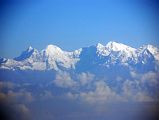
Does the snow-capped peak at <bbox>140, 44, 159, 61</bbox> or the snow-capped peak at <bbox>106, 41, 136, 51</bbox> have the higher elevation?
the snow-capped peak at <bbox>106, 41, 136, 51</bbox>

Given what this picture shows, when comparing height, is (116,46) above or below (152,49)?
above

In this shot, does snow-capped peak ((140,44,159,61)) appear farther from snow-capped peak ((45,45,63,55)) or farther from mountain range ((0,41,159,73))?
snow-capped peak ((45,45,63,55))

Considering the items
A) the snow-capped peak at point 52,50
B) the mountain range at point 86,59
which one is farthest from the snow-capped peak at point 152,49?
the snow-capped peak at point 52,50

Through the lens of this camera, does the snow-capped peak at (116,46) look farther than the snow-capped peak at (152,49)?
Yes

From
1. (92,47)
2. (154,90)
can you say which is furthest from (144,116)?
(92,47)

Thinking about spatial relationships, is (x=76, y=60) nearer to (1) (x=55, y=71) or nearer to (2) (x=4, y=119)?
(1) (x=55, y=71)

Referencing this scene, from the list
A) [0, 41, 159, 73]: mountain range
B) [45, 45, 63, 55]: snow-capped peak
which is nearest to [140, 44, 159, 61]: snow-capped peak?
[0, 41, 159, 73]: mountain range

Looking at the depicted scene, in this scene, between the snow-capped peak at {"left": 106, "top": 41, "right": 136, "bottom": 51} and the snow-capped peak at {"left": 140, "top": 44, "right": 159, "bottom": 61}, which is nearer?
the snow-capped peak at {"left": 140, "top": 44, "right": 159, "bottom": 61}

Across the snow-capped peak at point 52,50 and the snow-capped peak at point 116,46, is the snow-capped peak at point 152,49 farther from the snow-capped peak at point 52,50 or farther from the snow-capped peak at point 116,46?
the snow-capped peak at point 52,50

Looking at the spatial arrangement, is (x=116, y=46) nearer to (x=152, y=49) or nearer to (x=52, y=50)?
(x=152, y=49)

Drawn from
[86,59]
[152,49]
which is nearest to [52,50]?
[86,59]

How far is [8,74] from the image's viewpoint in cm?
1681

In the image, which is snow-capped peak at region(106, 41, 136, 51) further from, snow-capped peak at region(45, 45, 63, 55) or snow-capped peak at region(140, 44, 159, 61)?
snow-capped peak at region(45, 45, 63, 55)

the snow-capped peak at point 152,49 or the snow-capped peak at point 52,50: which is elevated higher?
the snow-capped peak at point 52,50
